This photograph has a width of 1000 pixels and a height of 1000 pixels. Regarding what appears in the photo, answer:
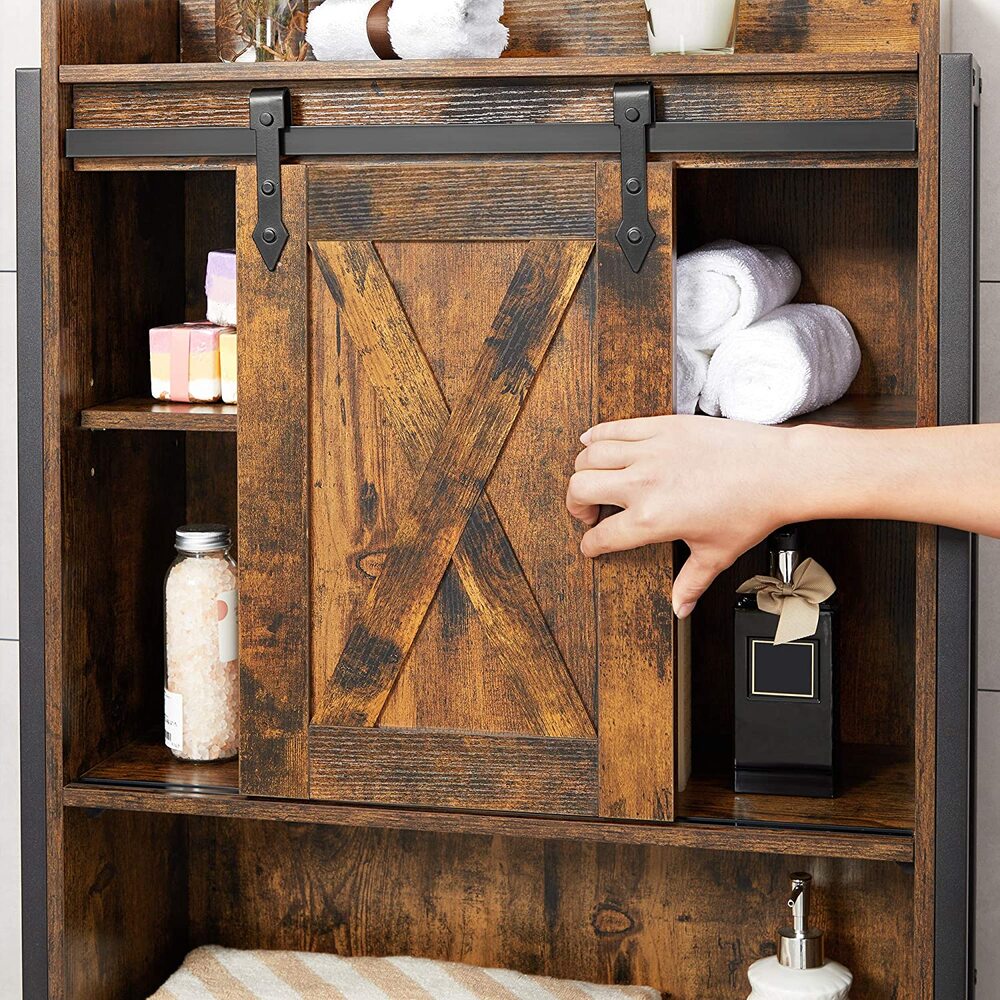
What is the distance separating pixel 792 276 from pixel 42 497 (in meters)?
0.65

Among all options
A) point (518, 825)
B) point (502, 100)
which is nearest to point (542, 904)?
point (518, 825)

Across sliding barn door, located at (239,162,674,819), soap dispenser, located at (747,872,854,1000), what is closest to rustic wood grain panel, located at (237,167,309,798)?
sliding barn door, located at (239,162,674,819)

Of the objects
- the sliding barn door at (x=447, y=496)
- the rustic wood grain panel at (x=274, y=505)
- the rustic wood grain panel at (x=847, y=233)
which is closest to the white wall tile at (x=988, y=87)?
the rustic wood grain panel at (x=847, y=233)

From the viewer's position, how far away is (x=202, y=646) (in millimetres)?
1195

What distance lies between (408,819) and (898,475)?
46 centimetres

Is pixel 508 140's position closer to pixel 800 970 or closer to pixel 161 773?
pixel 161 773

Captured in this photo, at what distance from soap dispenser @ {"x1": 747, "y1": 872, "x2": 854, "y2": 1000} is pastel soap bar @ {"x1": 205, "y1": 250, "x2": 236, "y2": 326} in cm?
68

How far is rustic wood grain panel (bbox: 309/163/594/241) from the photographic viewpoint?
1.04 metres

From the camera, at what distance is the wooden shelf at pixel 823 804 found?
1080mm

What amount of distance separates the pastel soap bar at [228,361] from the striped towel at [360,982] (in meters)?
0.56

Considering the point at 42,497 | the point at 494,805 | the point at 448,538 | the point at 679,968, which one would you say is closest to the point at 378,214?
the point at 448,538

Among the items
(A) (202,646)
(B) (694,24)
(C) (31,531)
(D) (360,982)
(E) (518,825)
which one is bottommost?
(D) (360,982)

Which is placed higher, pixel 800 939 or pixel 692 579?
pixel 692 579

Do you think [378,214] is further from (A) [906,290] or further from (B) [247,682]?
(A) [906,290]
